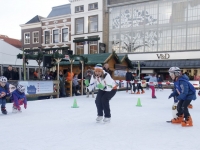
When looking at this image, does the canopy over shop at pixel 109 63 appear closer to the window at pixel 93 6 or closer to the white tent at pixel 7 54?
the white tent at pixel 7 54

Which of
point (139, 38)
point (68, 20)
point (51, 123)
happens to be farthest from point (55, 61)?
point (68, 20)

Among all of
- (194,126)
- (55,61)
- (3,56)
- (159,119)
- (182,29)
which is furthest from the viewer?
(182,29)

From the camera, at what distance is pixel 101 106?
5.63 m

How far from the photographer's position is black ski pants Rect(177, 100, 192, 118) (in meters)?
5.11

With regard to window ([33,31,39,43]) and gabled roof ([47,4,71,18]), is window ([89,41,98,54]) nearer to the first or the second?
gabled roof ([47,4,71,18])

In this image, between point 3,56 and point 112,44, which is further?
point 112,44

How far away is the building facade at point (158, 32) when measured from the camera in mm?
24219

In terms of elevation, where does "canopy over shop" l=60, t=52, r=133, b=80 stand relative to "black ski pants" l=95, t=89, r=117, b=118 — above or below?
above

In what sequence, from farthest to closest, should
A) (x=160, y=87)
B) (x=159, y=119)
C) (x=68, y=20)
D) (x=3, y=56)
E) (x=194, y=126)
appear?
(x=68, y=20), (x=160, y=87), (x=3, y=56), (x=159, y=119), (x=194, y=126)

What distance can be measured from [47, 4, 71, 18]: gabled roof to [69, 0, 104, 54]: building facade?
1.71 metres

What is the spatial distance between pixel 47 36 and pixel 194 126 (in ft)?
95.6

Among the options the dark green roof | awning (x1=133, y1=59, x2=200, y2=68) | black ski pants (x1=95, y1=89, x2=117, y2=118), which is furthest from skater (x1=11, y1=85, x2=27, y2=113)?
awning (x1=133, y1=59, x2=200, y2=68)

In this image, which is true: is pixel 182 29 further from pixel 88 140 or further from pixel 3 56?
pixel 88 140

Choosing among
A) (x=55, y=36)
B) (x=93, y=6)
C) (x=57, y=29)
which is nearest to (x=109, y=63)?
(x=93, y=6)
